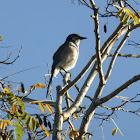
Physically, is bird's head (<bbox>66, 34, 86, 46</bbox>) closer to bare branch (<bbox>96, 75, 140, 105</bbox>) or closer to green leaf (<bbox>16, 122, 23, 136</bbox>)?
bare branch (<bbox>96, 75, 140, 105</bbox>)

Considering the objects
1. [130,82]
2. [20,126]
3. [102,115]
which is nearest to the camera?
[20,126]

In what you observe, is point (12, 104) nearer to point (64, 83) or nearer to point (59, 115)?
point (59, 115)

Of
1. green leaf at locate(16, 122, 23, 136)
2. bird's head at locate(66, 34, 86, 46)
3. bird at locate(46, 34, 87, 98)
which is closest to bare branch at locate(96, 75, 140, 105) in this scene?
green leaf at locate(16, 122, 23, 136)

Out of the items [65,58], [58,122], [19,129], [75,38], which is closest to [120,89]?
[58,122]

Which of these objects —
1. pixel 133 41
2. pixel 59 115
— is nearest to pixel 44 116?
pixel 59 115

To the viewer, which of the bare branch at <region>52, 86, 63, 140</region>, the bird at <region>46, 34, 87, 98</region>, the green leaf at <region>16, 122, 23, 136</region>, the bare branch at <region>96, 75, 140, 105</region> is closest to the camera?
the green leaf at <region>16, 122, 23, 136</region>

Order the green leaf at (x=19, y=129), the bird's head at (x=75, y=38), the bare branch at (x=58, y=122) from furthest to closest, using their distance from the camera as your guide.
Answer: the bird's head at (x=75, y=38), the bare branch at (x=58, y=122), the green leaf at (x=19, y=129)

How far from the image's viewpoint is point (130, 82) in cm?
357

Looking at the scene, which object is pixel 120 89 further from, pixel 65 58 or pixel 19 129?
pixel 65 58

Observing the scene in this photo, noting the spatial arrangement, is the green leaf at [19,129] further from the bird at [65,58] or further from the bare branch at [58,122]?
A: the bird at [65,58]

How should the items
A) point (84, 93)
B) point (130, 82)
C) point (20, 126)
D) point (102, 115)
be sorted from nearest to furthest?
point (20, 126) → point (130, 82) → point (84, 93) → point (102, 115)

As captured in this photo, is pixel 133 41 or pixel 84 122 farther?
pixel 133 41

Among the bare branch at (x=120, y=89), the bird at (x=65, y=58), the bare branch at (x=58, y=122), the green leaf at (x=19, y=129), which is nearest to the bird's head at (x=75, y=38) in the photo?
the bird at (x=65, y=58)

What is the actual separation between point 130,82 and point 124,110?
86cm
